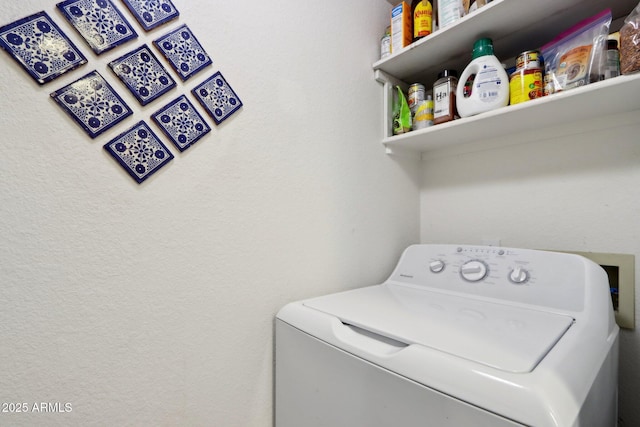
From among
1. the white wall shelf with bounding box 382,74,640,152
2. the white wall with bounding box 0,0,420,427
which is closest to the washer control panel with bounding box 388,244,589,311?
the white wall with bounding box 0,0,420,427

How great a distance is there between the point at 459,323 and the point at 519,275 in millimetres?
318

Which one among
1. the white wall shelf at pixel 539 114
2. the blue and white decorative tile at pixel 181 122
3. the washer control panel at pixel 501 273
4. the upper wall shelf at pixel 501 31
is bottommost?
the washer control panel at pixel 501 273

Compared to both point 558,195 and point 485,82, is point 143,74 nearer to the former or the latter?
point 485,82

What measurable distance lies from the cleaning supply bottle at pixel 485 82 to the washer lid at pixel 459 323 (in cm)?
61

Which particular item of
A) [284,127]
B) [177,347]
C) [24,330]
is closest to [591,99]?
[284,127]

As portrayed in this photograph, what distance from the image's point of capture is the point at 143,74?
25.3 inches

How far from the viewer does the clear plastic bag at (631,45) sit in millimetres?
628

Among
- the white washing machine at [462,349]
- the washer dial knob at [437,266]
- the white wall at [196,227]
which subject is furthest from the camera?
the washer dial knob at [437,266]

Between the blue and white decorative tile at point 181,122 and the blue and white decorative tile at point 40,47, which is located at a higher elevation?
the blue and white decorative tile at point 40,47

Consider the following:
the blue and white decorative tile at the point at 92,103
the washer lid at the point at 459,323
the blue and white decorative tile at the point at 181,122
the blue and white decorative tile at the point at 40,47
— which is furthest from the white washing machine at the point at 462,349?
the blue and white decorative tile at the point at 40,47

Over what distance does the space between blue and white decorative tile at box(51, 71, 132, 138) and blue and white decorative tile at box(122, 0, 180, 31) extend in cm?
17

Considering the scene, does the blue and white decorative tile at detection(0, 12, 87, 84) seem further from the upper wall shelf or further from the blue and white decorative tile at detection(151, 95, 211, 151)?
the upper wall shelf

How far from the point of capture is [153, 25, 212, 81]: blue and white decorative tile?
0.67 metres

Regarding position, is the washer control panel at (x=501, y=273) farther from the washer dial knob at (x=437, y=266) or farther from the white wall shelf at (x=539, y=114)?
the white wall shelf at (x=539, y=114)
